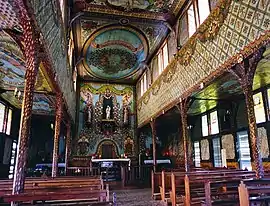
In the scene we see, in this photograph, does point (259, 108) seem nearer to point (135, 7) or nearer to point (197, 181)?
point (197, 181)

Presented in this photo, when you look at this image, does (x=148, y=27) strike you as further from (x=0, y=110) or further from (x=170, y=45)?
(x=0, y=110)

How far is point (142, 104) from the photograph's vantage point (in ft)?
54.3

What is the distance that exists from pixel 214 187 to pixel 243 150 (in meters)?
7.08

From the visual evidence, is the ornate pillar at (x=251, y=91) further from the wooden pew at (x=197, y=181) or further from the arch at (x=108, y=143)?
the arch at (x=108, y=143)

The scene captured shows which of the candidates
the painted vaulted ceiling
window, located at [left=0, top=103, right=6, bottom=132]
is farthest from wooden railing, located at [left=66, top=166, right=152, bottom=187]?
A: the painted vaulted ceiling

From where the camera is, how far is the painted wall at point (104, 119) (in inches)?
662

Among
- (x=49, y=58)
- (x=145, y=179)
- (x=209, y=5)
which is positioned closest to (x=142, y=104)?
(x=145, y=179)

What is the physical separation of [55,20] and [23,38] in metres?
1.44

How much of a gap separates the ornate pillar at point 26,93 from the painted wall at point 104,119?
1200cm

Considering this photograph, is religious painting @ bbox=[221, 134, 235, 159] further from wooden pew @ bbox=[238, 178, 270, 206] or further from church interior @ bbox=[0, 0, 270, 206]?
wooden pew @ bbox=[238, 178, 270, 206]

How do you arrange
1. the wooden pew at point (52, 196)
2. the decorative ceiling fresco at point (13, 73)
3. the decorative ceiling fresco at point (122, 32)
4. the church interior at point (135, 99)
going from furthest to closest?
the decorative ceiling fresco at point (122, 32)
the decorative ceiling fresco at point (13, 73)
the church interior at point (135, 99)
the wooden pew at point (52, 196)

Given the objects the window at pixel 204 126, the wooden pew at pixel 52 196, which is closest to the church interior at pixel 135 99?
the wooden pew at pixel 52 196

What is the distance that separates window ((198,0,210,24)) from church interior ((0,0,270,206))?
0.05 metres

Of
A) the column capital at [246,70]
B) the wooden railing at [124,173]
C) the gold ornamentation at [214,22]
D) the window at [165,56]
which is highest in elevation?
the window at [165,56]
